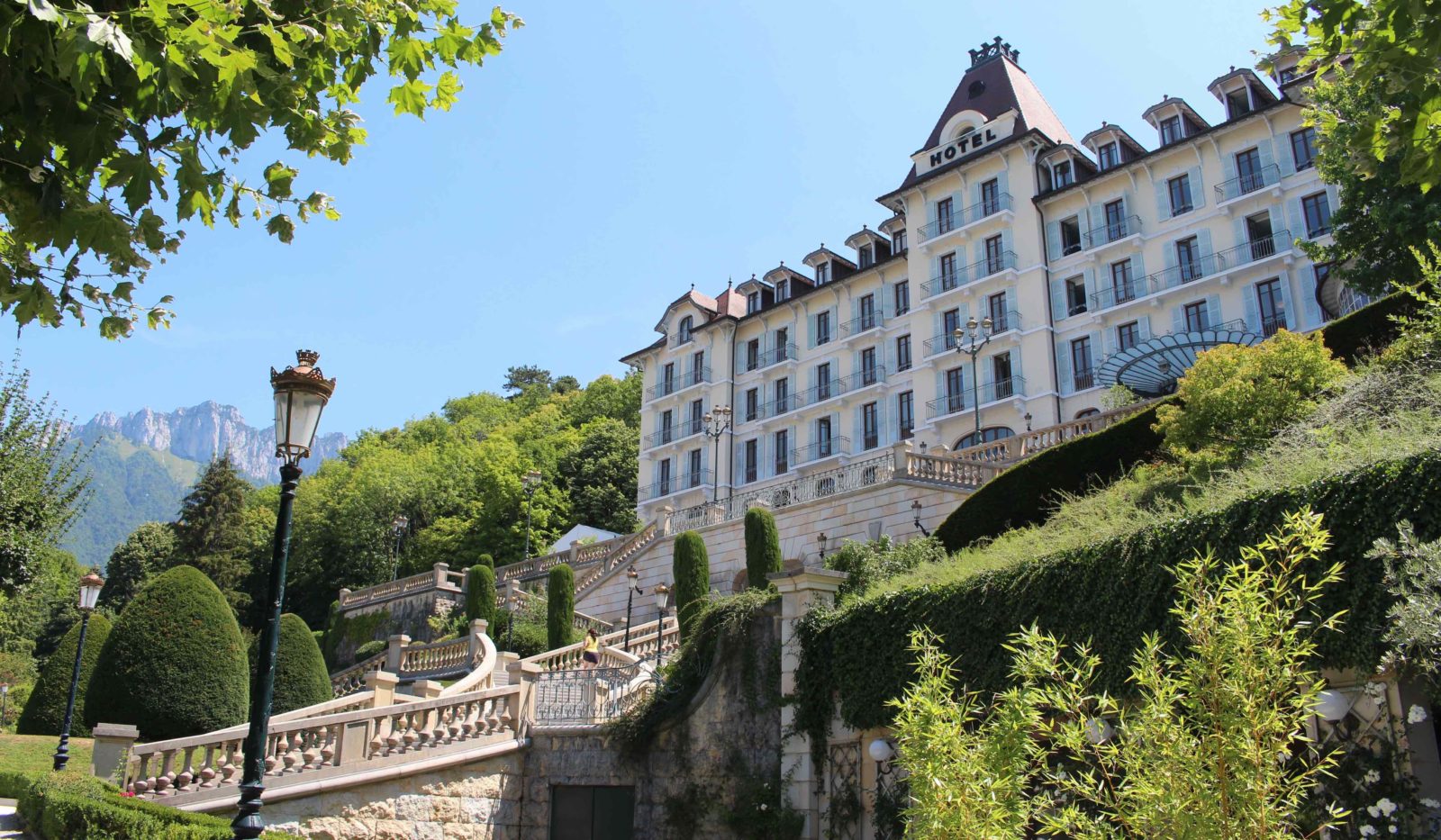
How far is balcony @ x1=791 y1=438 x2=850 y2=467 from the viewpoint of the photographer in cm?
4591

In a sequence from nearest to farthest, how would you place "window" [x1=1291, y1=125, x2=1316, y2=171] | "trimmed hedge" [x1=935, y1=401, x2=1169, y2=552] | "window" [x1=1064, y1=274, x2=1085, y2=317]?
"trimmed hedge" [x1=935, y1=401, x2=1169, y2=552] < "window" [x1=1291, y1=125, x2=1316, y2=171] < "window" [x1=1064, y1=274, x2=1085, y2=317]

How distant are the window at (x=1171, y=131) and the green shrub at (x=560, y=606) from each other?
85.2 ft

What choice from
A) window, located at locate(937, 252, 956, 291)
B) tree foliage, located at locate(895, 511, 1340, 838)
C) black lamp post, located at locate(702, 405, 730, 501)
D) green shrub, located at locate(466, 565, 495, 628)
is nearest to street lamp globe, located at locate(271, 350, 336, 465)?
tree foliage, located at locate(895, 511, 1340, 838)

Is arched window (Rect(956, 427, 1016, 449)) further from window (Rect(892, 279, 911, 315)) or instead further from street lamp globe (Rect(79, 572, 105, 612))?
street lamp globe (Rect(79, 572, 105, 612))

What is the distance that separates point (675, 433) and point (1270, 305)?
2679cm

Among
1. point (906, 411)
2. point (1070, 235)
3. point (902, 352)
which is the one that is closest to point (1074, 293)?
point (1070, 235)

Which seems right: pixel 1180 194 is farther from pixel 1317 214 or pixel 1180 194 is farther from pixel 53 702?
pixel 53 702

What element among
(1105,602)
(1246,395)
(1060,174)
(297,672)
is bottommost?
(1105,602)

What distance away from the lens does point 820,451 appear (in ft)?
154

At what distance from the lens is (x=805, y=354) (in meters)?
48.7

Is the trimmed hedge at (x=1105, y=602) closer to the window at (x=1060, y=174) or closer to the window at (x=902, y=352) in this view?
the window at (x=902, y=352)

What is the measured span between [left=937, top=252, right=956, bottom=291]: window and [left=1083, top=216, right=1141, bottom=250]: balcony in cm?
526

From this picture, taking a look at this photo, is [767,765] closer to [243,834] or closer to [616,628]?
[243,834]

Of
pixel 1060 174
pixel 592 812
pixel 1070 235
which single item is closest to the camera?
pixel 592 812
